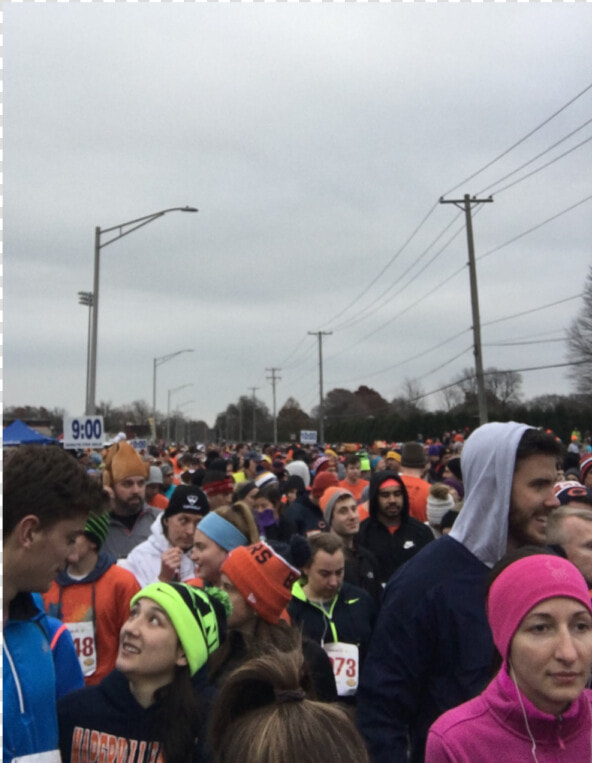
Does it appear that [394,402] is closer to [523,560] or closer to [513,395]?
[513,395]

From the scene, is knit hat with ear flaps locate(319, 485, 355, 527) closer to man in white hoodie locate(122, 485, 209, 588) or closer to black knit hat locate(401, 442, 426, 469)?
man in white hoodie locate(122, 485, 209, 588)

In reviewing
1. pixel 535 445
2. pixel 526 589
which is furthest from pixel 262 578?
pixel 526 589

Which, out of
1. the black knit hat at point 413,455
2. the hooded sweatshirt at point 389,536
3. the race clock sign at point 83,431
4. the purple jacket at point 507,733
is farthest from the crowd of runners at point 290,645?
the race clock sign at point 83,431

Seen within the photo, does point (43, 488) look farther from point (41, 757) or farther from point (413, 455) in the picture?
point (413, 455)

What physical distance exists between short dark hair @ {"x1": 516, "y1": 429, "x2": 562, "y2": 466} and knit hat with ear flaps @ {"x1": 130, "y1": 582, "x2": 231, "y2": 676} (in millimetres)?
1382

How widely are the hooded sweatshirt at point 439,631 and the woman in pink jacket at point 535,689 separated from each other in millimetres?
373

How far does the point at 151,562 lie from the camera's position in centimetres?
609

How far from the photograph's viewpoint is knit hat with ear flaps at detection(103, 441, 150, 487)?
24.1ft

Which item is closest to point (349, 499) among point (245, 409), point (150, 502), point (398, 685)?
point (150, 502)

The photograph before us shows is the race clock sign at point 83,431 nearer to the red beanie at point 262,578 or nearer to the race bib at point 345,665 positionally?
the race bib at point 345,665

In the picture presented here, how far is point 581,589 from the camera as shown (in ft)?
8.79

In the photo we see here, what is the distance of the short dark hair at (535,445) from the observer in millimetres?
3258

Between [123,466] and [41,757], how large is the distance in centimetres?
471

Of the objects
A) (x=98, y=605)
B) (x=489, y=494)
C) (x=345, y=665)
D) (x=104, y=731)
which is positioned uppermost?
(x=489, y=494)
